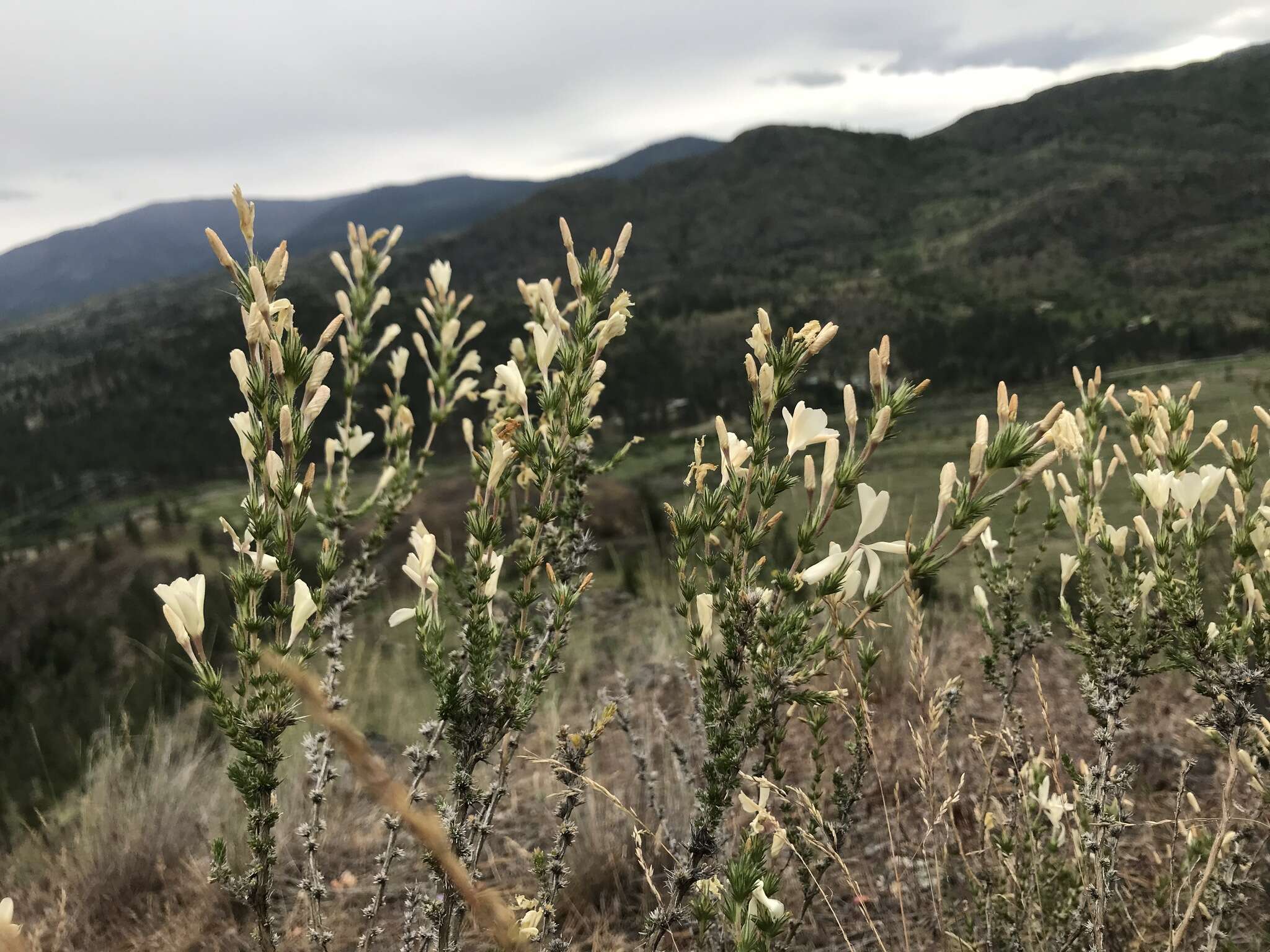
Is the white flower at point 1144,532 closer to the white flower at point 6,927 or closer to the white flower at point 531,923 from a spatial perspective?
the white flower at point 531,923

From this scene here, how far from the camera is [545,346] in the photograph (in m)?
1.58

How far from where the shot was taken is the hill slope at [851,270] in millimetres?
28484

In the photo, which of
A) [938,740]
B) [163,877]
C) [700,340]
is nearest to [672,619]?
[938,740]

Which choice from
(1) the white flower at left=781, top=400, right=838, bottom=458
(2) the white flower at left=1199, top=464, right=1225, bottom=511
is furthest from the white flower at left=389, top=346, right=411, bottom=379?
(2) the white flower at left=1199, top=464, right=1225, bottom=511

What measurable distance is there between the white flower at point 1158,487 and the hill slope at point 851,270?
5862 millimetres

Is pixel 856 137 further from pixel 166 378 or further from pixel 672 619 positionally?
pixel 672 619

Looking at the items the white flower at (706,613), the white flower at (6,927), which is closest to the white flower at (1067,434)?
the white flower at (706,613)

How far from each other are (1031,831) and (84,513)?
1263 inches

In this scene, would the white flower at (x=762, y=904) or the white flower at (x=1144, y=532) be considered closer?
A: the white flower at (x=762, y=904)

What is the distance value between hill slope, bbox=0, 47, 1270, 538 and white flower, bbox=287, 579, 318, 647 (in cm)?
516

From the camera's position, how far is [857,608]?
1570 millimetres

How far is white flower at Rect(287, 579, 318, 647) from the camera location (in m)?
1.33

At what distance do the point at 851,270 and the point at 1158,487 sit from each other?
60.8m

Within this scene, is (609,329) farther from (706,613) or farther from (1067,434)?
(1067,434)
